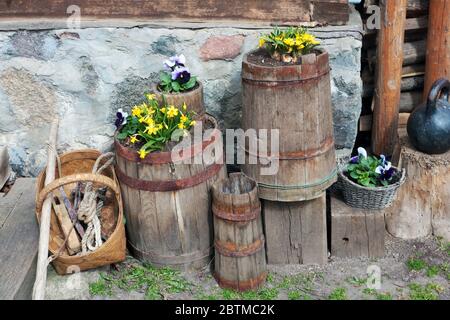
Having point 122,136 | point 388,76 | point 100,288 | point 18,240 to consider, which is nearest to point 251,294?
point 100,288

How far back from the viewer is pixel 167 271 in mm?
4062

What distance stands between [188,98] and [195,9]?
0.76 m

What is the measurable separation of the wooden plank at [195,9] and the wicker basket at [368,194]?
1167 millimetres

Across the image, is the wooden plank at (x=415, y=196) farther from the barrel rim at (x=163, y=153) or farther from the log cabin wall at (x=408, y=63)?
the barrel rim at (x=163, y=153)

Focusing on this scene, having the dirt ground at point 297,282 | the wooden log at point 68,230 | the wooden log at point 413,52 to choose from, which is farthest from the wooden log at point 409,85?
the wooden log at point 68,230

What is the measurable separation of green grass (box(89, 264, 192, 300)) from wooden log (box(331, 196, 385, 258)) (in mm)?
1114

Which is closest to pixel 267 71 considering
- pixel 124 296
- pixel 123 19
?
pixel 123 19

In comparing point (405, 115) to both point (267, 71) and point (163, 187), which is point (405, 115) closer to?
point (267, 71)

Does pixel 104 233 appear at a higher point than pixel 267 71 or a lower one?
lower

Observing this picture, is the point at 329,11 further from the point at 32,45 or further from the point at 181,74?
the point at 32,45

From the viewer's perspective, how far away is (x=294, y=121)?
12.1ft

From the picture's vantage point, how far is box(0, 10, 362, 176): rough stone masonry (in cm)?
425

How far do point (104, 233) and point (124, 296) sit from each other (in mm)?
441

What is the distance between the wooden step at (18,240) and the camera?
356cm
